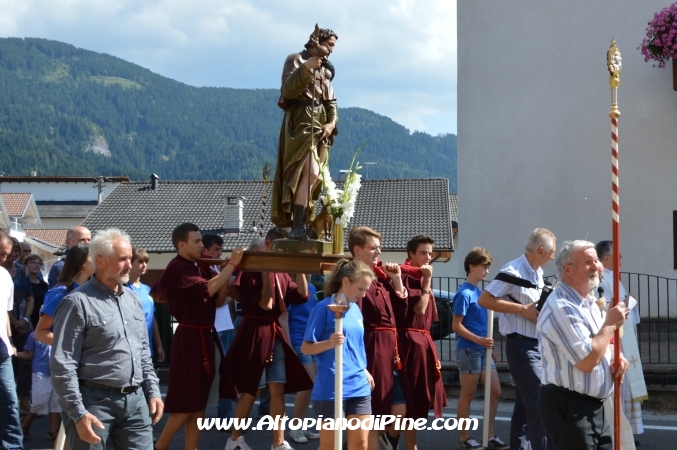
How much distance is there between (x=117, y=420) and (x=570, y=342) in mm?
2640

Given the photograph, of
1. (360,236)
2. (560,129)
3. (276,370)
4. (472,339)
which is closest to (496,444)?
(472,339)

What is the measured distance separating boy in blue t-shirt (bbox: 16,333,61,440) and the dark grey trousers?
10.7 feet

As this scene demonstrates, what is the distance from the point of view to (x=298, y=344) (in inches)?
364

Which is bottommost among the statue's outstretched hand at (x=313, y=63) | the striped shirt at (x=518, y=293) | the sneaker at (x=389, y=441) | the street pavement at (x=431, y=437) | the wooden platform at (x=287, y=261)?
the street pavement at (x=431, y=437)

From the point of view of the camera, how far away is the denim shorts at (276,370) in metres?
8.35

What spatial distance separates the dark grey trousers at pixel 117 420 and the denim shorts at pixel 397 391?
2508 millimetres

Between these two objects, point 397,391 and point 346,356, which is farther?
point 397,391

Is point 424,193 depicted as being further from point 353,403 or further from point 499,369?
point 353,403

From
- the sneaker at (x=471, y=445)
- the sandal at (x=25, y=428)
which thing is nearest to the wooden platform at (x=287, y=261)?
the sneaker at (x=471, y=445)

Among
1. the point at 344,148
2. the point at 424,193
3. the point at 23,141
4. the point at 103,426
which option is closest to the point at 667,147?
the point at 103,426

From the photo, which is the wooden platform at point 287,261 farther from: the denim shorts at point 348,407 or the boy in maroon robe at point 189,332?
the denim shorts at point 348,407

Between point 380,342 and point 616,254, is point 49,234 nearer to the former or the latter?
point 380,342

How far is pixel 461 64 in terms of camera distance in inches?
665

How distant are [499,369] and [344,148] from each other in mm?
174173
